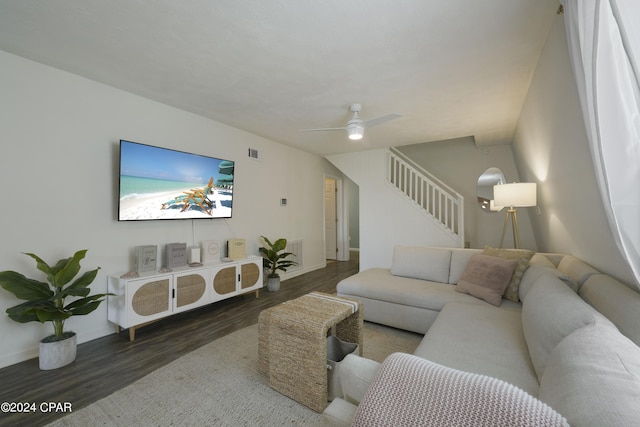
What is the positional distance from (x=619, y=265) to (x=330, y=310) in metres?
1.66

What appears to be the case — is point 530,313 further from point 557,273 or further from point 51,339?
point 51,339

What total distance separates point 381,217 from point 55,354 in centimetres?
447

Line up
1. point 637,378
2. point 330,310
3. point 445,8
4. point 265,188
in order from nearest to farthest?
point 637,378
point 445,8
point 330,310
point 265,188

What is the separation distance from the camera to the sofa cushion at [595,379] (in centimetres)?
56

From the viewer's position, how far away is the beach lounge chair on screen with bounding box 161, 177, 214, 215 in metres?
3.13

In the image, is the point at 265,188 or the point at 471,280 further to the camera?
the point at 265,188

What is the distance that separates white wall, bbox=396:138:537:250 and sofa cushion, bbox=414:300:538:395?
3.36 metres

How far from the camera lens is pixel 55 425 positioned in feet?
5.03

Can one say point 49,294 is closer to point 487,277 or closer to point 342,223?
point 487,277

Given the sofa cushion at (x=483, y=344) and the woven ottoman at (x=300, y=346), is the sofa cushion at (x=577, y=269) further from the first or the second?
the woven ottoman at (x=300, y=346)

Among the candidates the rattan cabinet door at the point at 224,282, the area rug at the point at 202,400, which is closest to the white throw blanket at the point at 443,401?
the area rug at the point at 202,400

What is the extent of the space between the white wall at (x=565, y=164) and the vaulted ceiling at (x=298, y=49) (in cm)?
26

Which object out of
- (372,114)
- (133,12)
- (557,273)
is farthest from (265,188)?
(557,273)

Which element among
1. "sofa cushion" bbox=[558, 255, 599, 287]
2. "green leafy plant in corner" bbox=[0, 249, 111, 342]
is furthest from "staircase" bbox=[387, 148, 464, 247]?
"green leafy plant in corner" bbox=[0, 249, 111, 342]
